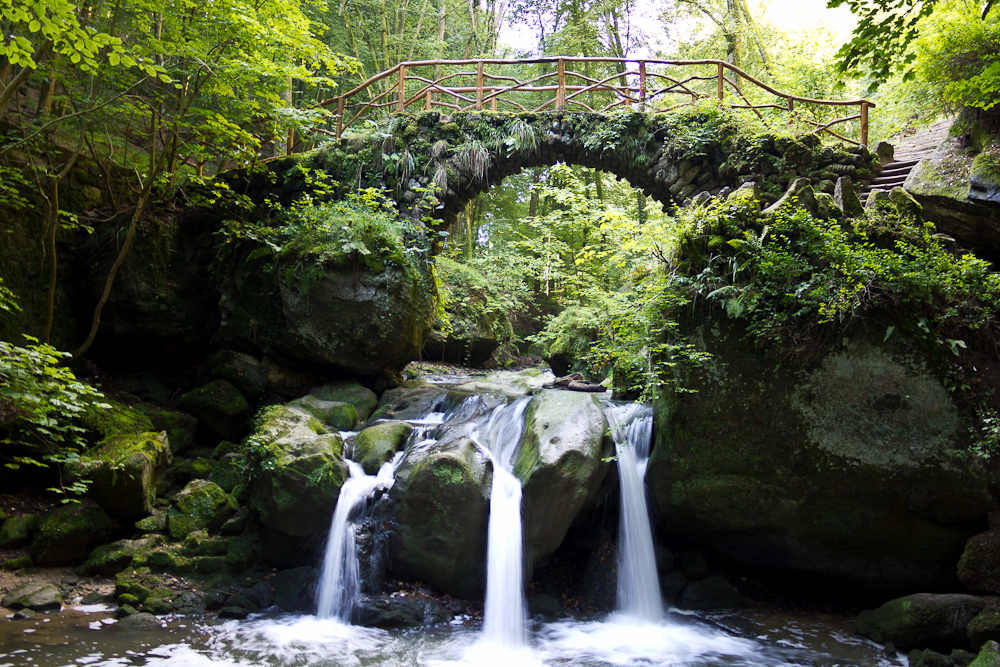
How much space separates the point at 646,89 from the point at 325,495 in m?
9.47

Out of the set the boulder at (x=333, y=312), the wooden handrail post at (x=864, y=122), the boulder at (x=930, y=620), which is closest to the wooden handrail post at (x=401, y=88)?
the boulder at (x=333, y=312)

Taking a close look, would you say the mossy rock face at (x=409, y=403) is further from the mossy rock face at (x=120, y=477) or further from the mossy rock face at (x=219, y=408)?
the mossy rock face at (x=120, y=477)

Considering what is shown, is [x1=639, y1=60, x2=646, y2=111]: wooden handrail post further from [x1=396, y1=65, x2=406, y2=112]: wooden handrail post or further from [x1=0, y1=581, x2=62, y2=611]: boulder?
[x1=0, y1=581, x2=62, y2=611]: boulder

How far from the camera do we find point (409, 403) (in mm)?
9078

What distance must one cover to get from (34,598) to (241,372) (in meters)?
4.38

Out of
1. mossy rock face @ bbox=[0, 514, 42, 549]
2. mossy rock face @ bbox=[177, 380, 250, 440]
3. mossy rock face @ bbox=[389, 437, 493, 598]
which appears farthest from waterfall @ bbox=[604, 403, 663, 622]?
mossy rock face @ bbox=[0, 514, 42, 549]

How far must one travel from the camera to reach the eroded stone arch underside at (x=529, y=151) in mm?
10258

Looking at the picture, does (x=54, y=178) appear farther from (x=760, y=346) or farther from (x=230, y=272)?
(x=760, y=346)

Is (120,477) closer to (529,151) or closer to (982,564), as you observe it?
(529,151)

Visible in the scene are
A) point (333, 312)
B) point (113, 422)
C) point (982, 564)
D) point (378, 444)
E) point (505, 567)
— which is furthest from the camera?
point (333, 312)

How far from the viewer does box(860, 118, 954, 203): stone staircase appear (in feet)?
31.7

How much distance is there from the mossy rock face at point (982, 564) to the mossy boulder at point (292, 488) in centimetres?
626

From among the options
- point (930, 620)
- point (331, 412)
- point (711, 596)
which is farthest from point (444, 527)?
point (930, 620)

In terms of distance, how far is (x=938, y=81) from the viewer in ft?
29.4
